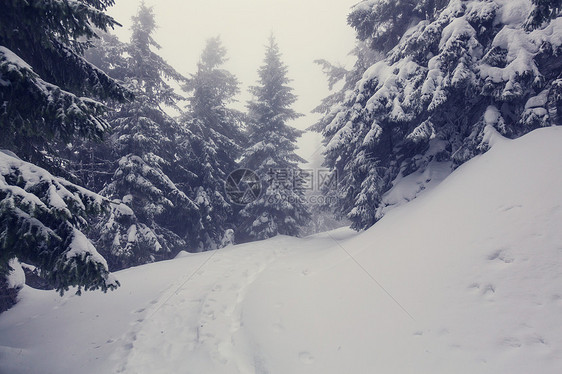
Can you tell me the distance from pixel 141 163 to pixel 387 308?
11738 mm

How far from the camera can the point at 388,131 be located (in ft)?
37.8

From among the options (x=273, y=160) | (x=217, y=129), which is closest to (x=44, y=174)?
(x=273, y=160)

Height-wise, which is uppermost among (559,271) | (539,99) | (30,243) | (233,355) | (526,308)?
(539,99)

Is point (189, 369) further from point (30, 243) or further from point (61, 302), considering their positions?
point (61, 302)

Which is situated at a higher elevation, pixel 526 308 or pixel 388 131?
pixel 388 131

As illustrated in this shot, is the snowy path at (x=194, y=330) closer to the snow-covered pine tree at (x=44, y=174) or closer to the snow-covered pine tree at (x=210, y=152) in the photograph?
the snow-covered pine tree at (x=44, y=174)

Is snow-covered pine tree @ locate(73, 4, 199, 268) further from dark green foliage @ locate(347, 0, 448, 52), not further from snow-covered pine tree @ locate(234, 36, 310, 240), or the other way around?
dark green foliage @ locate(347, 0, 448, 52)

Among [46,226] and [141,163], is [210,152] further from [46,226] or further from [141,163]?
[46,226]

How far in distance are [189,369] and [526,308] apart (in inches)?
207

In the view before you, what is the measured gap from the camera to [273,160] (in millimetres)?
19172

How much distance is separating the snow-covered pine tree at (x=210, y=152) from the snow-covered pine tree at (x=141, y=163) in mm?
811

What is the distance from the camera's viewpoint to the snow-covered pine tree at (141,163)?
40.1 feet

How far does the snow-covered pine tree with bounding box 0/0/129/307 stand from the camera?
141 inches

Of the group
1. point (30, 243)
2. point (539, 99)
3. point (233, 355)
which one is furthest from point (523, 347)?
point (539, 99)
